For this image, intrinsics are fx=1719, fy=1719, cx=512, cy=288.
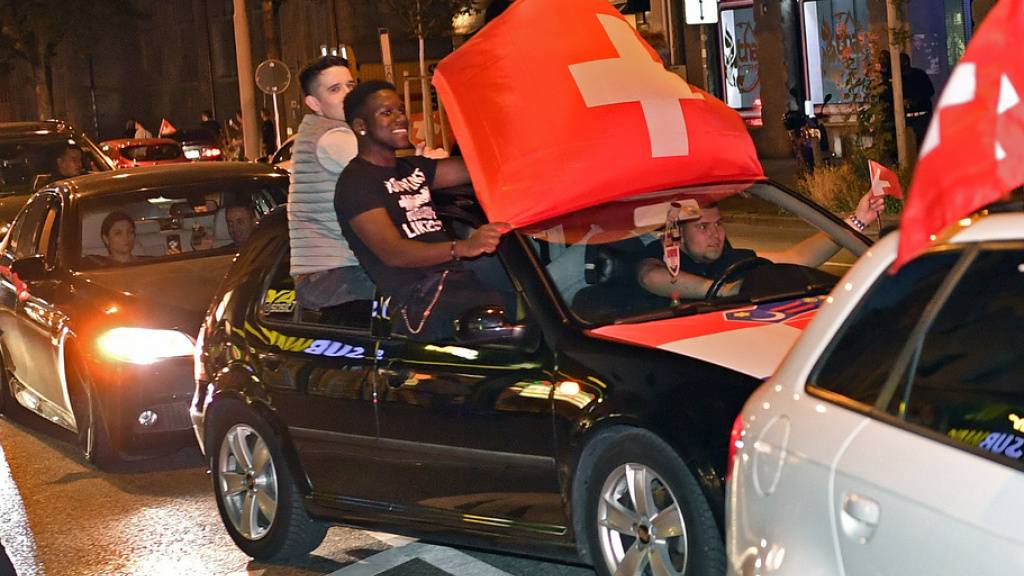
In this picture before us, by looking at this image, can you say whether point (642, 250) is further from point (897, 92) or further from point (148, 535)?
point (897, 92)

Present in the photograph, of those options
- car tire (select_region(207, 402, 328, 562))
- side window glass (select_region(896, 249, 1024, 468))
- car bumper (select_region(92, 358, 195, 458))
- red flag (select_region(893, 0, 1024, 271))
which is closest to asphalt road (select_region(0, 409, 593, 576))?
car tire (select_region(207, 402, 328, 562))

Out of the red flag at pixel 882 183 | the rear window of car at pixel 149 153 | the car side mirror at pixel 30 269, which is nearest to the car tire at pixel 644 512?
the red flag at pixel 882 183

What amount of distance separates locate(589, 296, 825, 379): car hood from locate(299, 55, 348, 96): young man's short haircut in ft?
7.89

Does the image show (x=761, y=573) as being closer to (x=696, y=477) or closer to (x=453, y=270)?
(x=696, y=477)

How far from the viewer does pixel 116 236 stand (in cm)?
1040

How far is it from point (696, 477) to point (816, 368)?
4.57 feet

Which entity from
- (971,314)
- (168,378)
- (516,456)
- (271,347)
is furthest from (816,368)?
(168,378)

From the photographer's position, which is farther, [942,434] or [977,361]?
[977,361]

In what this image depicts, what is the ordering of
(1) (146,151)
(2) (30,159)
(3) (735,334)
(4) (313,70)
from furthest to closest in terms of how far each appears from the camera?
(1) (146,151) → (2) (30,159) → (4) (313,70) → (3) (735,334)

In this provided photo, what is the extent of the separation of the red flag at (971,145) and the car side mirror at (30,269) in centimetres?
791

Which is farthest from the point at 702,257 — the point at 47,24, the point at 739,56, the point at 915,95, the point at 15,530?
the point at 47,24

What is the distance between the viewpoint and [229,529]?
7422mm

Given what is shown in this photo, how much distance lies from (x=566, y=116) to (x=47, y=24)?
5410 centimetres

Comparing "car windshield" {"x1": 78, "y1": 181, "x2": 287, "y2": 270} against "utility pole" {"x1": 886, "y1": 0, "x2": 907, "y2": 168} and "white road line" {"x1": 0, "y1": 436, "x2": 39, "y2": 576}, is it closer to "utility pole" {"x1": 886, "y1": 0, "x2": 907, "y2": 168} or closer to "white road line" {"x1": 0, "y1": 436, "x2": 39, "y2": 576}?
"white road line" {"x1": 0, "y1": 436, "x2": 39, "y2": 576}
